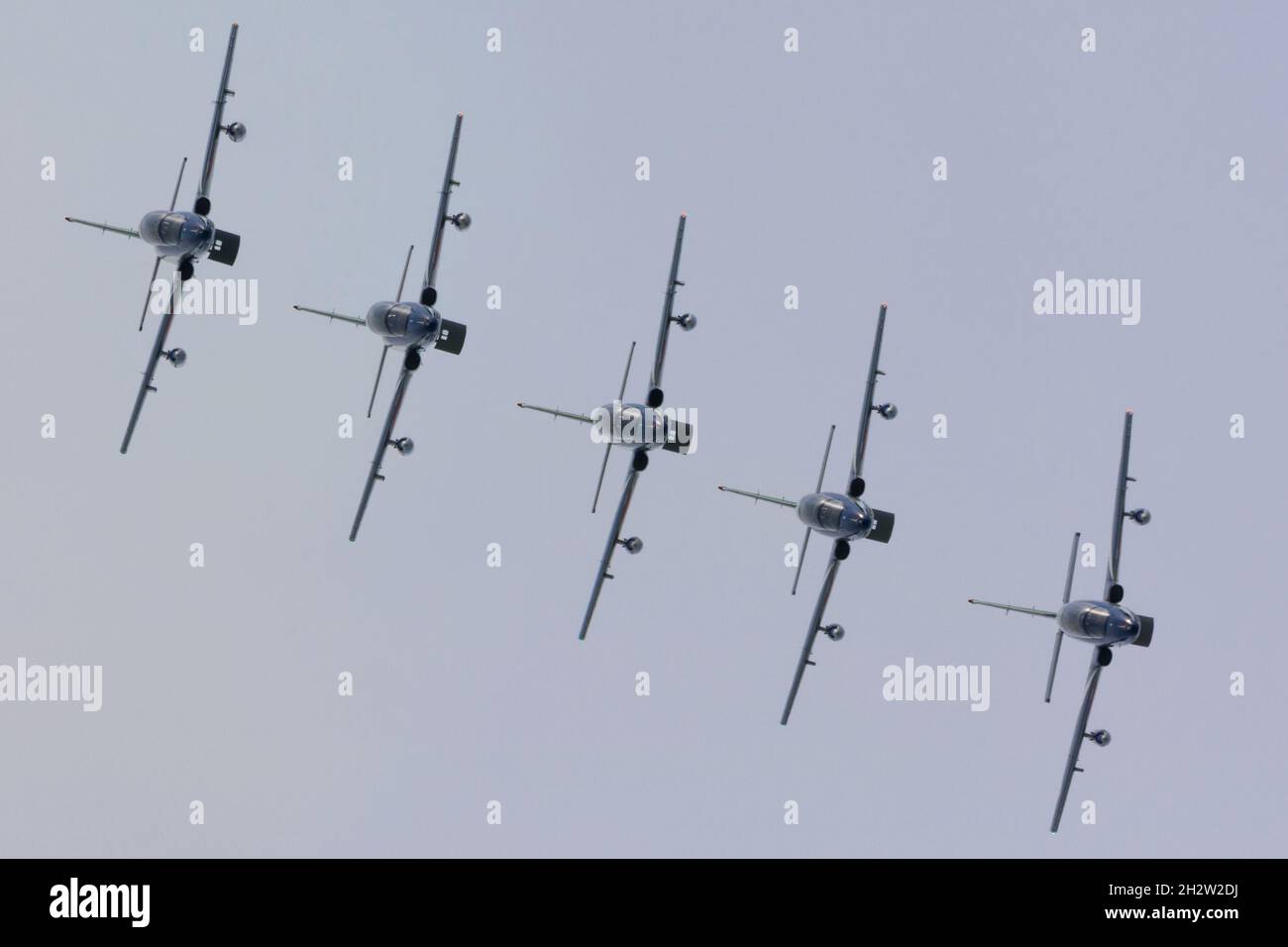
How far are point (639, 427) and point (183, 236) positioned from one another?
21777 millimetres

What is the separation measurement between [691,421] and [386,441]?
14215 mm

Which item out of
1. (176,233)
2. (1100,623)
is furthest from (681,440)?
(176,233)

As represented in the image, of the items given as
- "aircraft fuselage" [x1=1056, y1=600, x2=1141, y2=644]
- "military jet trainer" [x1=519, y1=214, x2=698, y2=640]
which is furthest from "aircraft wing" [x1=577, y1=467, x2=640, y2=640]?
"aircraft fuselage" [x1=1056, y1=600, x2=1141, y2=644]

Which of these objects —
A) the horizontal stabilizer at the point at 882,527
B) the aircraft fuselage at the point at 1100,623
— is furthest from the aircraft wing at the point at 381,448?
the aircraft fuselage at the point at 1100,623

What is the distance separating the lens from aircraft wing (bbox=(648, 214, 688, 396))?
7338 cm

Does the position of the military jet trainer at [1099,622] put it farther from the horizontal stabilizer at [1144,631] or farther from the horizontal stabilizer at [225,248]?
the horizontal stabilizer at [225,248]

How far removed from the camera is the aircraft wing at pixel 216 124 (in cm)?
7275

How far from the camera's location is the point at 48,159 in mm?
81688

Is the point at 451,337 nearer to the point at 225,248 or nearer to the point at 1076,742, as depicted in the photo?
the point at 225,248

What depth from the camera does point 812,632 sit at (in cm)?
7556

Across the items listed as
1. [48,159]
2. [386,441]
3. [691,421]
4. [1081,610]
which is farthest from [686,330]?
[48,159]

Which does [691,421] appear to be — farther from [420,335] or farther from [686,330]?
[420,335]

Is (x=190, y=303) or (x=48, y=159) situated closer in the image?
(x=190, y=303)
